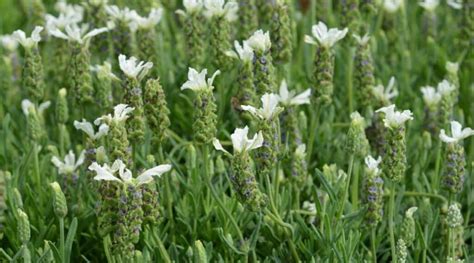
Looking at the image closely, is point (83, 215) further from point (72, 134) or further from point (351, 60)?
point (351, 60)

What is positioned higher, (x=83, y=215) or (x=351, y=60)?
(x=351, y=60)

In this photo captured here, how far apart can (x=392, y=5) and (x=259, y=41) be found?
1706 millimetres

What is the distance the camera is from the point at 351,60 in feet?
13.8

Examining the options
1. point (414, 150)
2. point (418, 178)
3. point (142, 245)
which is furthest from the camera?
point (414, 150)

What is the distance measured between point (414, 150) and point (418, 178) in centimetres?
A: 30

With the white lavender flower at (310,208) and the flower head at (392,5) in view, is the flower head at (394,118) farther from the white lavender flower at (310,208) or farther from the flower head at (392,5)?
the flower head at (392,5)

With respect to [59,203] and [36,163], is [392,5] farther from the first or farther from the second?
[59,203]

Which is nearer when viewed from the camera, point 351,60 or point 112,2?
point 351,60

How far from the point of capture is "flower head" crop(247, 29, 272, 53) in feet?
10.6

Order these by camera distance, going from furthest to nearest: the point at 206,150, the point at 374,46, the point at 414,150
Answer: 1. the point at 374,46
2. the point at 414,150
3. the point at 206,150

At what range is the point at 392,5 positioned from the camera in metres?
4.74

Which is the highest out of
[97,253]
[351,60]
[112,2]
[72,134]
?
[112,2]

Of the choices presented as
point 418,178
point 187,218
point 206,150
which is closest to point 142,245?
point 187,218

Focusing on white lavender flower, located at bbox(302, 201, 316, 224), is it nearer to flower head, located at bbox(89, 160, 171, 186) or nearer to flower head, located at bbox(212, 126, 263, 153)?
flower head, located at bbox(212, 126, 263, 153)
